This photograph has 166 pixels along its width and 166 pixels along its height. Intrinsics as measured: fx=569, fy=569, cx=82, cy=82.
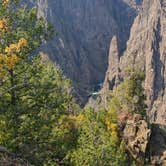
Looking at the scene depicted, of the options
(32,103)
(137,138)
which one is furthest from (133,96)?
(32,103)

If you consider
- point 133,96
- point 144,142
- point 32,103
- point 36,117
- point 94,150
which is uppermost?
point 32,103

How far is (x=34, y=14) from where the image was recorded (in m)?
27.5

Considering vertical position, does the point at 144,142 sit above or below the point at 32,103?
below

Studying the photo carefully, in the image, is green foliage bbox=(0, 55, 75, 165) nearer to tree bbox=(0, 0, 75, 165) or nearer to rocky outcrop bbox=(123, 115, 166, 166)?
tree bbox=(0, 0, 75, 165)

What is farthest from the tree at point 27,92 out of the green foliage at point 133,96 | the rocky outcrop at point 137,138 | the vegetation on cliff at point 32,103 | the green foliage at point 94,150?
the green foliage at point 133,96

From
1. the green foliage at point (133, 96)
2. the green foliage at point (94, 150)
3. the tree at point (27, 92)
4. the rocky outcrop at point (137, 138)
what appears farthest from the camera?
the green foliage at point (133, 96)

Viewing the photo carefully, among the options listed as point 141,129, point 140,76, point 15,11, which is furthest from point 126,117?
point 15,11

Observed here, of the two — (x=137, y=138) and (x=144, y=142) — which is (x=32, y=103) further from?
(x=137, y=138)

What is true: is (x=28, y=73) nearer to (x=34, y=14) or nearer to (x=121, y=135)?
(x=34, y=14)

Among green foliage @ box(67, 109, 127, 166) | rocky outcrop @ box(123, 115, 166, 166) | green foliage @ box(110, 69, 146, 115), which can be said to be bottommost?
rocky outcrop @ box(123, 115, 166, 166)

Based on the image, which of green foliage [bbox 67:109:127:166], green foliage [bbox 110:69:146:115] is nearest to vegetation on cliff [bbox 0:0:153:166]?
green foliage [bbox 67:109:127:166]

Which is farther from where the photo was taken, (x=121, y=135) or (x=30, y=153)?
(x=121, y=135)

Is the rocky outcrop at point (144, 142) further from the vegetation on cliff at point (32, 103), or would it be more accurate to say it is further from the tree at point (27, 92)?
the tree at point (27, 92)

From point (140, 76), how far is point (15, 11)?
41165 mm
